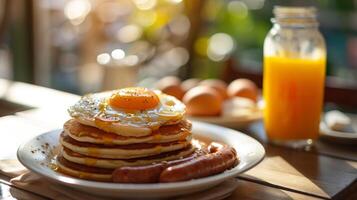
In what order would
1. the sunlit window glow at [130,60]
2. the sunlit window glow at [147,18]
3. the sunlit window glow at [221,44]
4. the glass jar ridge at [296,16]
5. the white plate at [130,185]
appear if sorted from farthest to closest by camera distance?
the sunlit window glow at [221,44]
the sunlit window glow at [147,18]
the sunlit window glow at [130,60]
the glass jar ridge at [296,16]
the white plate at [130,185]

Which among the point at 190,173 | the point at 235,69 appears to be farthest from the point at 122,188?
the point at 235,69

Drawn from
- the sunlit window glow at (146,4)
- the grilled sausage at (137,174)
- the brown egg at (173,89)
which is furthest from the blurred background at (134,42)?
the grilled sausage at (137,174)

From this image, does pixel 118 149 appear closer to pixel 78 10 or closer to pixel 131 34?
pixel 131 34

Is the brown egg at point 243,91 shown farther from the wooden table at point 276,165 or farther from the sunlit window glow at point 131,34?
the sunlit window glow at point 131,34

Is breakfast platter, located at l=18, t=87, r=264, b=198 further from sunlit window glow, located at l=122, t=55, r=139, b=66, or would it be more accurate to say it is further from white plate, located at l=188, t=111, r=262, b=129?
sunlit window glow, located at l=122, t=55, r=139, b=66

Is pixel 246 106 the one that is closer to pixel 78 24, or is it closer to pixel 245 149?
pixel 245 149
